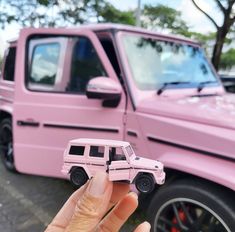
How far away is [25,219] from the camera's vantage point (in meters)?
3.32

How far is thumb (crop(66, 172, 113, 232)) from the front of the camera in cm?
78

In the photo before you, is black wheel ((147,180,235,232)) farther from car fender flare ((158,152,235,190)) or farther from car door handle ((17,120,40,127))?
car door handle ((17,120,40,127))

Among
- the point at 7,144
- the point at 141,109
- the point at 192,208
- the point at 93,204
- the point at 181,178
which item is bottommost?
the point at 7,144

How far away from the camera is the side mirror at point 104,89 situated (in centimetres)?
268

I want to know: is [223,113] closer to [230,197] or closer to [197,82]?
[230,197]

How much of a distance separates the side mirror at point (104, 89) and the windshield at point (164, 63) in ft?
0.76

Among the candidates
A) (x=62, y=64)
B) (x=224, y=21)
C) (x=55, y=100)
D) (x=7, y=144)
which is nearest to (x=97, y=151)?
(x=55, y=100)

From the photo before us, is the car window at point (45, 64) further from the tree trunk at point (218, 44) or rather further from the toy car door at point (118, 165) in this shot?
the tree trunk at point (218, 44)

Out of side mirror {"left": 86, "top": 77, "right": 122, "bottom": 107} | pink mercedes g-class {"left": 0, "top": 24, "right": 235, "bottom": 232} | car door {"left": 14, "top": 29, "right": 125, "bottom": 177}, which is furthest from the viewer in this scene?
car door {"left": 14, "top": 29, "right": 125, "bottom": 177}

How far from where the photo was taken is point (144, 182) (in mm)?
939

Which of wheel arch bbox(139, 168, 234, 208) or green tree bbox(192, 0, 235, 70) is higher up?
green tree bbox(192, 0, 235, 70)

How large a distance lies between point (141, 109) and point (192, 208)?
2.66 ft

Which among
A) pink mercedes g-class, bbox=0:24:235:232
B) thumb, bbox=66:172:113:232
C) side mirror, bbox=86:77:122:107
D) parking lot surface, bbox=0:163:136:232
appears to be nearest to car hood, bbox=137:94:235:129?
pink mercedes g-class, bbox=0:24:235:232

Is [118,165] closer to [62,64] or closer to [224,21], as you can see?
[62,64]
